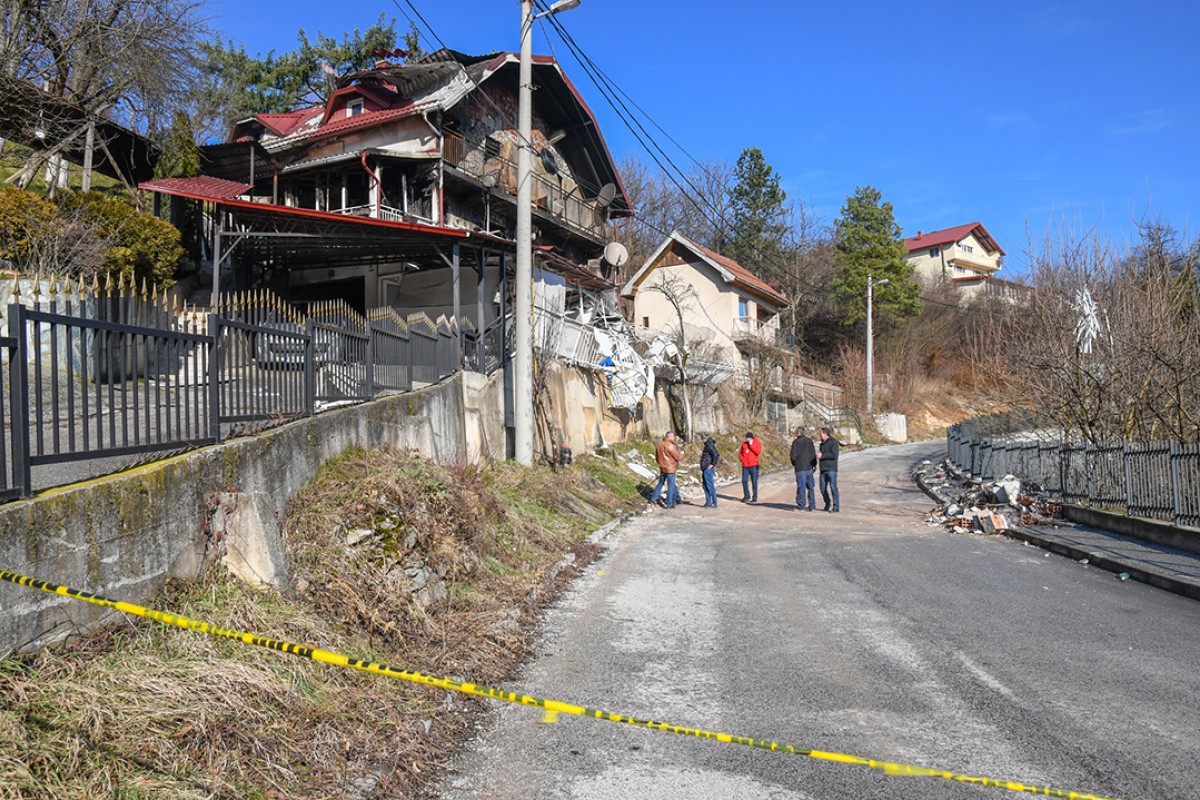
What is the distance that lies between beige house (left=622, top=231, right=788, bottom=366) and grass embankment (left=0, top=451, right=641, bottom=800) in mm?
33281

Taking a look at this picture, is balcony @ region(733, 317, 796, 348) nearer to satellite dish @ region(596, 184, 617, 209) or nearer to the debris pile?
satellite dish @ region(596, 184, 617, 209)

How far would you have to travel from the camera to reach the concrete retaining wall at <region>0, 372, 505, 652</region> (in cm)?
403

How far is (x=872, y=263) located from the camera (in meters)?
52.1

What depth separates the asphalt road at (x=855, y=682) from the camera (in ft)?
14.2

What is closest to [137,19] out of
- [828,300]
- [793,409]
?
[793,409]

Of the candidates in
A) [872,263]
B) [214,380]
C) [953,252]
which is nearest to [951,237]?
[953,252]

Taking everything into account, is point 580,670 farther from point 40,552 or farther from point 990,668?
point 40,552

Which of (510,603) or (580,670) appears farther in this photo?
(510,603)

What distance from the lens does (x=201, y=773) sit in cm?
366

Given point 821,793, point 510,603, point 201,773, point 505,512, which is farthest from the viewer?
point 505,512

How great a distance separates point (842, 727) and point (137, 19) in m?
23.6

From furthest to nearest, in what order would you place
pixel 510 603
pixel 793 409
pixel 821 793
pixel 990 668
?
1. pixel 793 409
2. pixel 510 603
3. pixel 990 668
4. pixel 821 793

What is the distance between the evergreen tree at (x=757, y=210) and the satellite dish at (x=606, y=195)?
869 inches

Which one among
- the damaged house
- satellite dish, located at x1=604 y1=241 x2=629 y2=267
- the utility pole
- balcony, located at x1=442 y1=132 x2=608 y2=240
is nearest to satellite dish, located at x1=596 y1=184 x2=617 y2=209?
the damaged house
